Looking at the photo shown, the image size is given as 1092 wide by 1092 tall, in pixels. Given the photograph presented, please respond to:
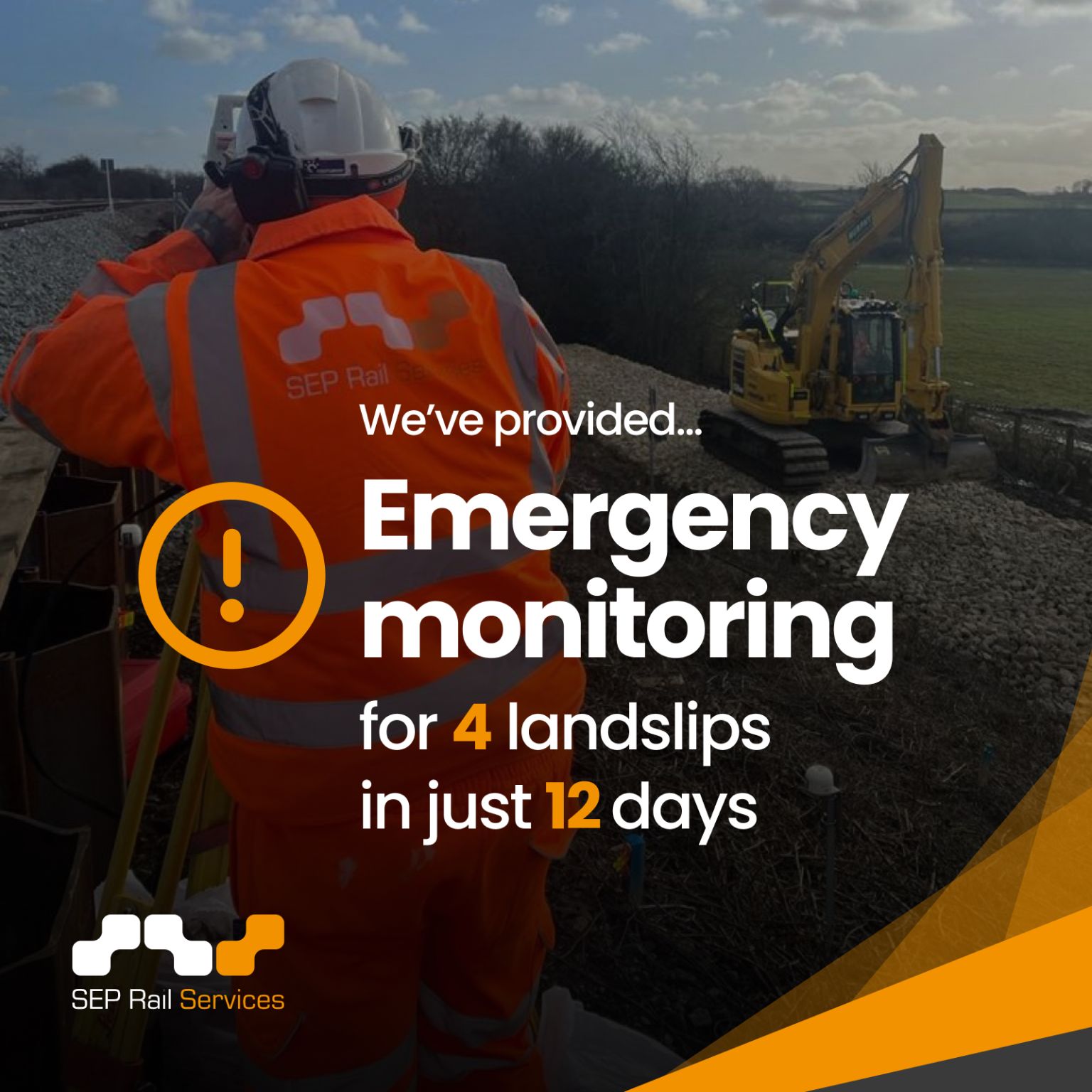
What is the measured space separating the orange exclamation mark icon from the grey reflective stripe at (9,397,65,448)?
12.4 inches

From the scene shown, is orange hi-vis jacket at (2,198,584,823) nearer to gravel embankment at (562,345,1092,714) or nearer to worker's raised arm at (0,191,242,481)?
worker's raised arm at (0,191,242,481)

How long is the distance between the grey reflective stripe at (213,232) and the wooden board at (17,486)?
50.8 inches

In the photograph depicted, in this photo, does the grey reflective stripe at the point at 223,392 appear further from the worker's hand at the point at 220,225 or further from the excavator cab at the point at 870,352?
the excavator cab at the point at 870,352

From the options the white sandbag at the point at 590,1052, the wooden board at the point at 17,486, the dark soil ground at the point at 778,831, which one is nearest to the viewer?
the white sandbag at the point at 590,1052

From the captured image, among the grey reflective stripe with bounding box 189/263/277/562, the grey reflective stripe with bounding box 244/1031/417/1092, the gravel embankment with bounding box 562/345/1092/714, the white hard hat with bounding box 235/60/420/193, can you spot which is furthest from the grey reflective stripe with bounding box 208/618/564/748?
the gravel embankment with bounding box 562/345/1092/714

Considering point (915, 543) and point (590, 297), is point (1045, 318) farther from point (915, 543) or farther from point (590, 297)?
point (915, 543)

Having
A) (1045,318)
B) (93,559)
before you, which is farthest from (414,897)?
(1045,318)

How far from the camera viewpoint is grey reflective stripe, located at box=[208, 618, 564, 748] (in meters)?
1.75

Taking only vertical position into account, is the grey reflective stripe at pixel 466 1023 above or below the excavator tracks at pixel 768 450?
above

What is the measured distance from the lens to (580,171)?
35.2m

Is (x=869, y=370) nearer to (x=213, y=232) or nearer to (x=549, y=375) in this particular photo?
(x=549, y=375)

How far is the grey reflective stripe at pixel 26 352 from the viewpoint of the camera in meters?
1.73

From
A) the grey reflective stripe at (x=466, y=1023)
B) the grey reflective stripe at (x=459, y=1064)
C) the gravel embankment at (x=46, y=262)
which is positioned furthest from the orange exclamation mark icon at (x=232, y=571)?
the gravel embankment at (x=46, y=262)

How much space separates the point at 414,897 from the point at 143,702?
2.67 metres
